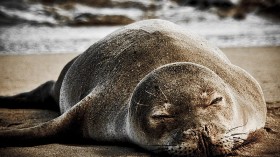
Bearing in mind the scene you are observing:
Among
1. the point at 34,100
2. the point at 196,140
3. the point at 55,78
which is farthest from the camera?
the point at 55,78

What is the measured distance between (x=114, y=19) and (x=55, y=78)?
24.7 ft

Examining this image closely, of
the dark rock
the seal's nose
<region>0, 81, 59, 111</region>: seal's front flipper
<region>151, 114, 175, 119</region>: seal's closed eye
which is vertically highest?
<region>151, 114, 175, 119</region>: seal's closed eye

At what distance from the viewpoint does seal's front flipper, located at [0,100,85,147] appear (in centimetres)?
351

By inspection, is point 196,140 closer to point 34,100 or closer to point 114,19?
point 34,100

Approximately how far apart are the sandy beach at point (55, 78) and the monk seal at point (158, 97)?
0.40ft

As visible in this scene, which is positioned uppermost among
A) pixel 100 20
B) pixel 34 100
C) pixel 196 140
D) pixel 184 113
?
pixel 184 113

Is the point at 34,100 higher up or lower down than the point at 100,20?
higher up

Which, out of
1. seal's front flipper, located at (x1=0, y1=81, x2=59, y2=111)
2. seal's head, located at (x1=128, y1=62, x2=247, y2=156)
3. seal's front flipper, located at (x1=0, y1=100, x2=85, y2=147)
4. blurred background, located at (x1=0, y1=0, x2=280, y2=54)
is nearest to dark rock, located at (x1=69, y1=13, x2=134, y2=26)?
blurred background, located at (x1=0, y1=0, x2=280, y2=54)

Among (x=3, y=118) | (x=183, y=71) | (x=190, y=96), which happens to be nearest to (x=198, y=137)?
(x=190, y=96)

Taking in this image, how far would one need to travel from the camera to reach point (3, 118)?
15.5 feet

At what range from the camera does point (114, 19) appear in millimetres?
14609

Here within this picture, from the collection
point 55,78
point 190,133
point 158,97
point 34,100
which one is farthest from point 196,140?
point 55,78

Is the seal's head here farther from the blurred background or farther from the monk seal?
the blurred background

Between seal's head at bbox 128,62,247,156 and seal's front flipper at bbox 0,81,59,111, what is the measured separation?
2.69 meters
